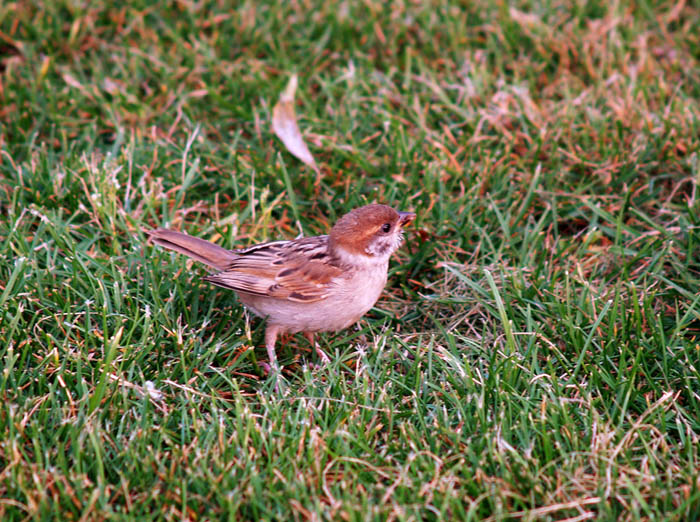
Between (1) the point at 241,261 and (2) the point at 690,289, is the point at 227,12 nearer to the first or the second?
(1) the point at 241,261

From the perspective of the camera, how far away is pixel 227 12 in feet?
25.2

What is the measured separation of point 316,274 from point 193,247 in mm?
734

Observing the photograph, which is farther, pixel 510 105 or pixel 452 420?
pixel 510 105

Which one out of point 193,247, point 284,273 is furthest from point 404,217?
point 193,247

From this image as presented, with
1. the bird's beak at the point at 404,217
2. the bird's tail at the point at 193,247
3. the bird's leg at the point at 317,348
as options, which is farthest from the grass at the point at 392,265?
the bird's beak at the point at 404,217

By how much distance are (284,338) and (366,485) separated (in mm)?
1646

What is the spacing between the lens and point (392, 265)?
17.9ft

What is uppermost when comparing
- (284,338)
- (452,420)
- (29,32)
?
(29,32)

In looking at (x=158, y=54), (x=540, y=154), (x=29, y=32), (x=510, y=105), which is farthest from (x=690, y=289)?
(x=29, y=32)

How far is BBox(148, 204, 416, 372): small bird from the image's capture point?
4.71 metres

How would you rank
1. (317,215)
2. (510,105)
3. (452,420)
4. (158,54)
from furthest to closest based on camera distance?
(158,54)
(510,105)
(317,215)
(452,420)

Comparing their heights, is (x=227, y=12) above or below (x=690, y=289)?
above

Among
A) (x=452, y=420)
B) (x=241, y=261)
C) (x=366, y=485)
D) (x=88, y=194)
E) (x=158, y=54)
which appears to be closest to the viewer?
(x=366, y=485)

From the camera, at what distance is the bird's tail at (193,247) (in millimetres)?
4867
